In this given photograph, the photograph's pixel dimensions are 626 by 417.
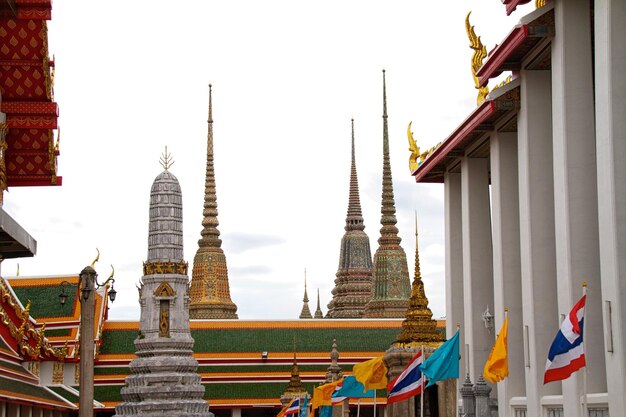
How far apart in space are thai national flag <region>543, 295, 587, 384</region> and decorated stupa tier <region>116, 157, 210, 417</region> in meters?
29.0

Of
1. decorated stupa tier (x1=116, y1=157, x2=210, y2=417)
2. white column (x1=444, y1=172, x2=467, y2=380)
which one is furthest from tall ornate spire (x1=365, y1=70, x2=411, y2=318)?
A: white column (x1=444, y1=172, x2=467, y2=380)

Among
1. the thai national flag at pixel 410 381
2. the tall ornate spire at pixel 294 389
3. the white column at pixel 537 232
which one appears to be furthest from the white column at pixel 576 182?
the tall ornate spire at pixel 294 389

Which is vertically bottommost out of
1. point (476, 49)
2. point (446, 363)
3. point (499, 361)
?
point (499, 361)

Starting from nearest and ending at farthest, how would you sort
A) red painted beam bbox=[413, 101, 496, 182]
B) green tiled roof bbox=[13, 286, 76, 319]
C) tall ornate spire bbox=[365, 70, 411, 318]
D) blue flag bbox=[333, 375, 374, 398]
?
red painted beam bbox=[413, 101, 496, 182] → blue flag bbox=[333, 375, 374, 398] → green tiled roof bbox=[13, 286, 76, 319] → tall ornate spire bbox=[365, 70, 411, 318]

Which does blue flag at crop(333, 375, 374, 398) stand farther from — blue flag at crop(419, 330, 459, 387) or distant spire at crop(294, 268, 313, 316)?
distant spire at crop(294, 268, 313, 316)

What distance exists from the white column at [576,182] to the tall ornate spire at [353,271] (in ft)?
231

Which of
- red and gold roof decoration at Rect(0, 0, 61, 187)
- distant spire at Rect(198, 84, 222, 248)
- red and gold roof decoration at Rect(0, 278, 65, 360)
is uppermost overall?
distant spire at Rect(198, 84, 222, 248)

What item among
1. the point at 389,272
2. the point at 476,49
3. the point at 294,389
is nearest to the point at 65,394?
the point at 294,389

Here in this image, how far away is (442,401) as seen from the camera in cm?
2941

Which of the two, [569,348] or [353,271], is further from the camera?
[353,271]

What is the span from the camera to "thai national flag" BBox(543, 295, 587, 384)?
17516 mm

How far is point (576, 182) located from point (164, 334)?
26666 mm

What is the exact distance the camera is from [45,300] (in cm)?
5928

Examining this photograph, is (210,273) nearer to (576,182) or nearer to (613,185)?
(576,182)
